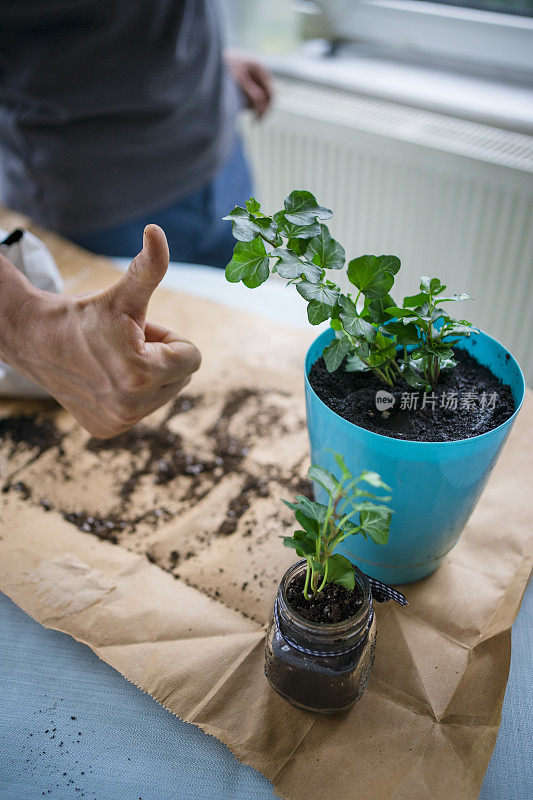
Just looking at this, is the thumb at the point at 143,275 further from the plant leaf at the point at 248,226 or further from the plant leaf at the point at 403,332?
the plant leaf at the point at 403,332

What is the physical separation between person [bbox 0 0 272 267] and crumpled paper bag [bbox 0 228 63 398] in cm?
26

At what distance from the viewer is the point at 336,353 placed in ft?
1.78

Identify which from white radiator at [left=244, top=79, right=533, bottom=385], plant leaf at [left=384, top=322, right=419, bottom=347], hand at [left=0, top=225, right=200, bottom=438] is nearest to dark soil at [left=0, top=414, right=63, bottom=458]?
hand at [left=0, top=225, right=200, bottom=438]

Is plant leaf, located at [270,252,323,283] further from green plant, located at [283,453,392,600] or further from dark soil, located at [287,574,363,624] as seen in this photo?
dark soil, located at [287,574,363,624]

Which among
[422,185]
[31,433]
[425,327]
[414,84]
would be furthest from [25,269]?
[414,84]

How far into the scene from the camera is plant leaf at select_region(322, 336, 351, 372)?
1.77 ft

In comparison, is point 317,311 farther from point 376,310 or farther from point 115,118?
point 115,118

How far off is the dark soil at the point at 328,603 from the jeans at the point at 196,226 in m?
0.89

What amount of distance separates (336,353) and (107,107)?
73 cm

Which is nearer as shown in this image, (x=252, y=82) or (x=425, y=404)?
(x=425, y=404)

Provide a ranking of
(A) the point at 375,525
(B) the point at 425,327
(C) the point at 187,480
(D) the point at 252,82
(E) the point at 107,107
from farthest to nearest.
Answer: (D) the point at 252,82, (E) the point at 107,107, (C) the point at 187,480, (B) the point at 425,327, (A) the point at 375,525

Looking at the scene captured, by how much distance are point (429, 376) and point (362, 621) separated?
0.80ft

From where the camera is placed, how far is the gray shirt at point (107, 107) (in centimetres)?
95

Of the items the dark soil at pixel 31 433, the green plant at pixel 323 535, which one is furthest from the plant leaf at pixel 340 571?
the dark soil at pixel 31 433
